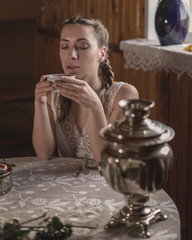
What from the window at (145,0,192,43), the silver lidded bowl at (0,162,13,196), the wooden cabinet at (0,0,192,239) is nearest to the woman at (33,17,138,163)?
the silver lidded bowl at (0,162,13,196)

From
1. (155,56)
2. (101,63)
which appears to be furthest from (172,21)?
(101,63)

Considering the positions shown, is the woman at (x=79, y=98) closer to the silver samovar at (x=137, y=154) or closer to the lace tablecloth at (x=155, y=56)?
the lace tablecloth at (x=155, y=56)

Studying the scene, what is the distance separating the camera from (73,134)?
2.65 metres

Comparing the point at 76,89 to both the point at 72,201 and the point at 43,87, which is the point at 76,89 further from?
the point at 72,201

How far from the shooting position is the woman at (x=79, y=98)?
220cm

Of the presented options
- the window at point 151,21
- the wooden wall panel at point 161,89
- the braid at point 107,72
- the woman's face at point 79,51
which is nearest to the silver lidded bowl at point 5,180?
the woman's face at point 79,51

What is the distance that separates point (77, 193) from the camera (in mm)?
1856

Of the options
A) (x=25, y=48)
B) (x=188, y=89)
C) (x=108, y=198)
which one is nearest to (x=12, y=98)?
(x=25, y=48)

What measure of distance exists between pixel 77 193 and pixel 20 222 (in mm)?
306

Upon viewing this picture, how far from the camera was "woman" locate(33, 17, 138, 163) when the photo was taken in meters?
2.20

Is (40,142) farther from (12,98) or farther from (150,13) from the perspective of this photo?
(12,98)

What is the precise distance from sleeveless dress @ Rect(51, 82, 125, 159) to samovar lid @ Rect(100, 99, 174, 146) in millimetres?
1071

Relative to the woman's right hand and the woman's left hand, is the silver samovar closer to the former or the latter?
the woman's left hand

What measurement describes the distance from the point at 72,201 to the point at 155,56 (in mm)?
1713
